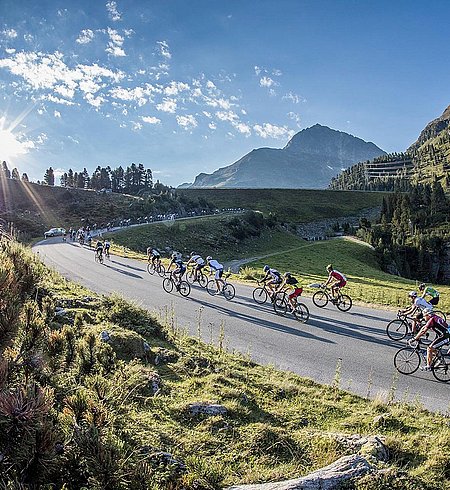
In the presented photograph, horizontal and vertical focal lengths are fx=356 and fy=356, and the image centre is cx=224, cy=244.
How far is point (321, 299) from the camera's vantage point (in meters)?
19.7

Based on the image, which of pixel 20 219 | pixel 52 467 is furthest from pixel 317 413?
pixel 20 219

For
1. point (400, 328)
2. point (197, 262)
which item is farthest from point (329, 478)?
point (197, 262)

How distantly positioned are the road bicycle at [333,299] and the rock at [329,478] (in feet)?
47.7

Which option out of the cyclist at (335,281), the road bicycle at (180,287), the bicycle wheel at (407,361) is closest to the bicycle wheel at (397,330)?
the bicycle wheel at (407,361)

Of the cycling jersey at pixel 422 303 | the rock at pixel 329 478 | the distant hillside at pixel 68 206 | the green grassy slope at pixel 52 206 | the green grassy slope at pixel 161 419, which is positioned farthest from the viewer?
the distant hillside at pixel 68 206

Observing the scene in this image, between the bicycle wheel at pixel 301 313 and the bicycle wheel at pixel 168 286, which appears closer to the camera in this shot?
the bicycle wheel at pixel 301 313

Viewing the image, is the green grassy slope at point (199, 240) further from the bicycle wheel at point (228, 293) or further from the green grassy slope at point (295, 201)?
the green grassy slope at point (295, 201)

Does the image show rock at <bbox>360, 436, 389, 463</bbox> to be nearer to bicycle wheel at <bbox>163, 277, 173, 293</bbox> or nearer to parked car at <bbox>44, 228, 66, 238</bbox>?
bicycle wheel at <bbox>163, 277, 173, 293</bbox>

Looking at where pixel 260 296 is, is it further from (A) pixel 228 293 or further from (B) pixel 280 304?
(B) pixel 280 304

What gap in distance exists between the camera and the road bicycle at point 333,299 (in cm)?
1865

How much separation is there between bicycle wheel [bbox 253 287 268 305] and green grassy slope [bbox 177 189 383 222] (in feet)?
275

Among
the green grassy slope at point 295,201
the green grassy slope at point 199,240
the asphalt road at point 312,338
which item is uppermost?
the green grassy slope at point 295,201

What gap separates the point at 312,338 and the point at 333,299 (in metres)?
6.27

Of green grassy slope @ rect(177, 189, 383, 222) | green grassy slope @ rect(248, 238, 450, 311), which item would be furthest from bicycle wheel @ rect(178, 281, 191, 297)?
green grassy slope @ rect(177, 189, 383, 222)
